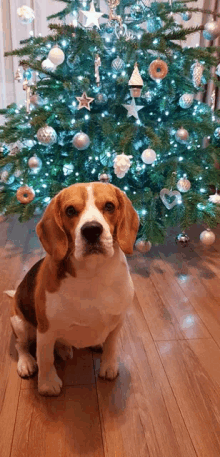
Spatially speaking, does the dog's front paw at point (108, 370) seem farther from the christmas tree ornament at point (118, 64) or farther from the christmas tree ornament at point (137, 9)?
the christmas tree ornament at point (137, 9)

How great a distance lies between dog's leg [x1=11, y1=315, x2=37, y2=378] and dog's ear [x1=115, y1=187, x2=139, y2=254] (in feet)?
1.93

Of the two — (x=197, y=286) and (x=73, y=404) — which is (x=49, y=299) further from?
(x=197, y=286)

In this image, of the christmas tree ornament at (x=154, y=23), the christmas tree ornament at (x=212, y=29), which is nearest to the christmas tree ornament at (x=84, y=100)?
the christmas tree ornament at (x=154, y=23)

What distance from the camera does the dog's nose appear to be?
1194 mm

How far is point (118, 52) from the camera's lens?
96.1 inches

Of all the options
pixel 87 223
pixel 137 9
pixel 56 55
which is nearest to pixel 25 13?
pixel 56 55

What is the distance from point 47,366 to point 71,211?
0.63m

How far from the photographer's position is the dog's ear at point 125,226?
4.45ft

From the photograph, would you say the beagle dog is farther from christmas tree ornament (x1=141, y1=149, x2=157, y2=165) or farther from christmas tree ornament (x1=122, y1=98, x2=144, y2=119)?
christmas tree ornament (x1=122, y1=98, x2=144, y2=119)

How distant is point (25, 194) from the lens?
8.46 feet

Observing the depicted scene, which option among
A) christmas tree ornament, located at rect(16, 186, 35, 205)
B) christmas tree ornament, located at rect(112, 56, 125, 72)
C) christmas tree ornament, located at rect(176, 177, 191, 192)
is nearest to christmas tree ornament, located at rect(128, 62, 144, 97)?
christmas tree ornament, located at rect(112, 56, 125, 72)

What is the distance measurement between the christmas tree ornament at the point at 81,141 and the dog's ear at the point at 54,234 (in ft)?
3.63

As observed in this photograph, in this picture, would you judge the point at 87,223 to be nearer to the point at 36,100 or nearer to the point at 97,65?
the point at 97,65

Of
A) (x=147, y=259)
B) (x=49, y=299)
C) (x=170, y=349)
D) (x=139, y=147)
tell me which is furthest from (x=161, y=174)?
(x=49, y=299)
